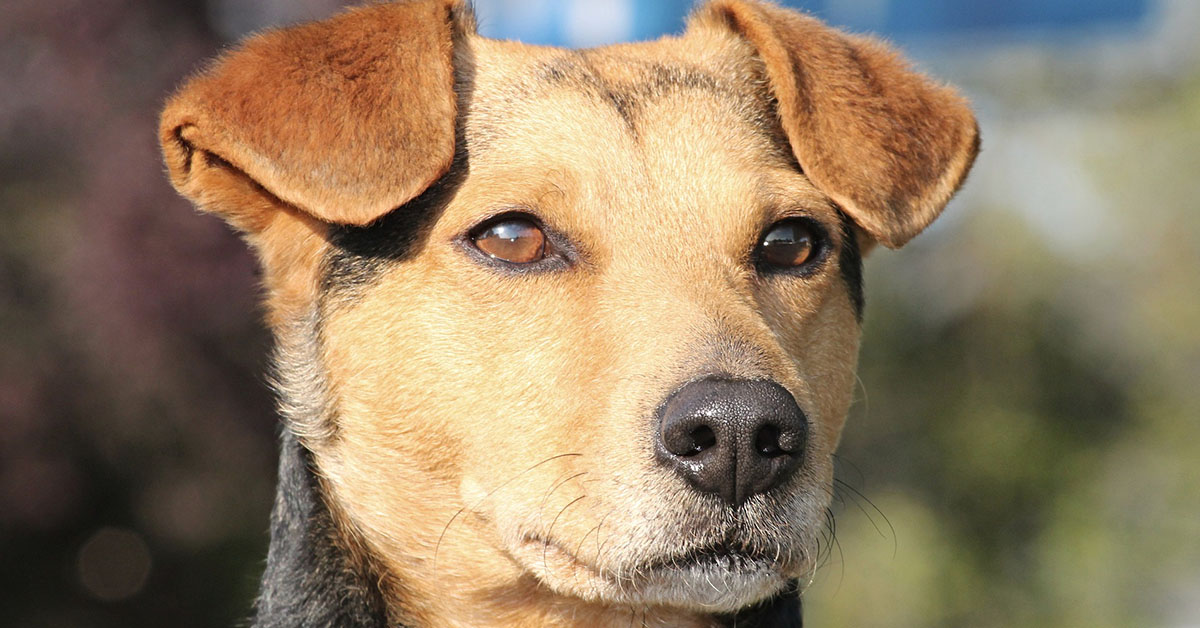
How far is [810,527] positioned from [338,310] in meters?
1.69

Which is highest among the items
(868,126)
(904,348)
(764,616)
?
(868,126)

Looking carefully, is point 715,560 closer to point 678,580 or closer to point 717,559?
point 717,559

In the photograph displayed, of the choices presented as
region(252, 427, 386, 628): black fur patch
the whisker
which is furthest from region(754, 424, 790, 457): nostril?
region(252, 427, 386, 628): black fur patch

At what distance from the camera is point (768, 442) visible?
3.24m

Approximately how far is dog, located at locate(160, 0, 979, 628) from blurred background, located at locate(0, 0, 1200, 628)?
2.76 meters

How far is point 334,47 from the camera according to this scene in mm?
3986

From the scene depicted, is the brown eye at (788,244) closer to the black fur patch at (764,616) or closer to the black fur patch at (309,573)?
the black fur patch at (764,616)

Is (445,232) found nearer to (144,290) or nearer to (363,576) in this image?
(363,576)

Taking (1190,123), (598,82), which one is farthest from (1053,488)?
(598,82)

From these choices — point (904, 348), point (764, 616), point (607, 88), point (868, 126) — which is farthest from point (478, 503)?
point (904, 348)

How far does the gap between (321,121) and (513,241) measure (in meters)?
0.70

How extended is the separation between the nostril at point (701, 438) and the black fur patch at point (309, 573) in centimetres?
135

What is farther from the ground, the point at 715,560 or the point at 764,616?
the point at 715,560

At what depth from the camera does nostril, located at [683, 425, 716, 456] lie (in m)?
3.19
